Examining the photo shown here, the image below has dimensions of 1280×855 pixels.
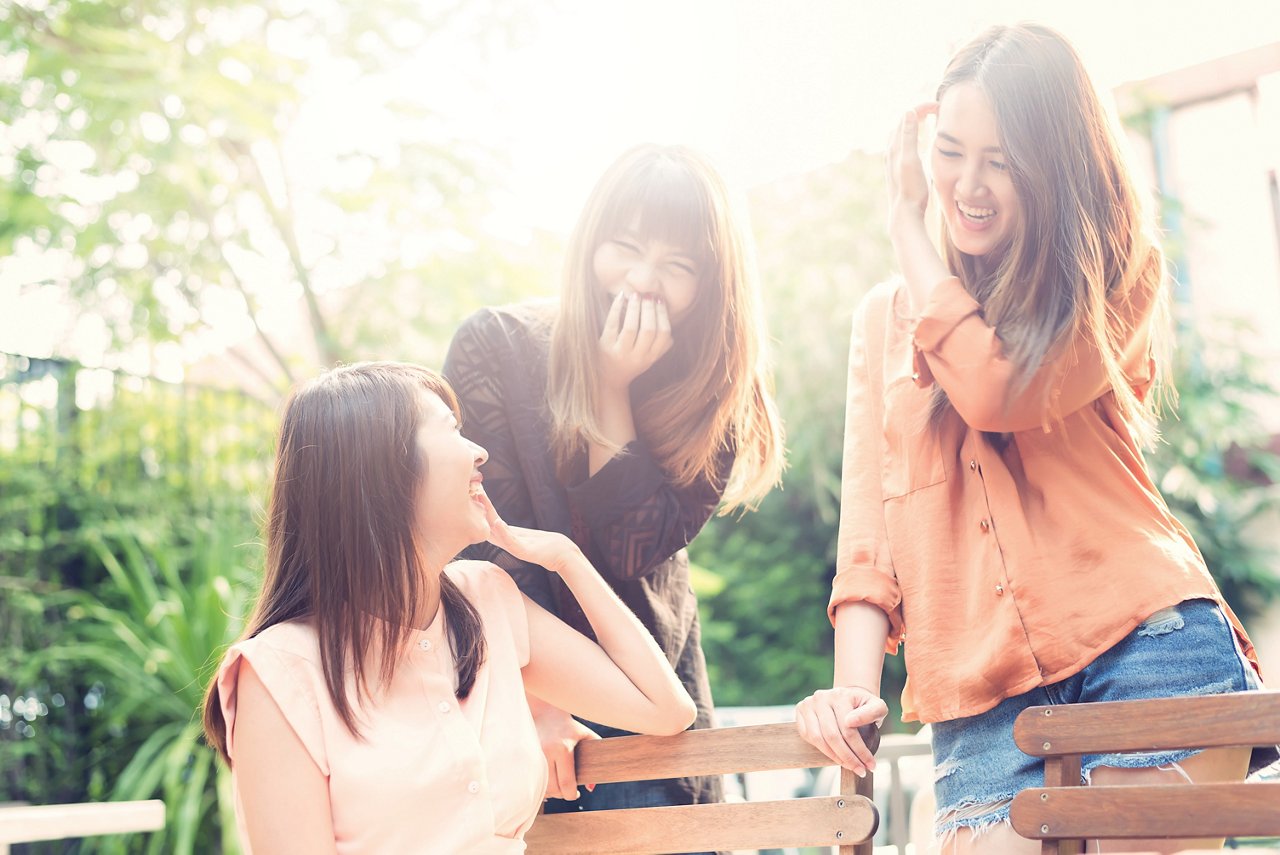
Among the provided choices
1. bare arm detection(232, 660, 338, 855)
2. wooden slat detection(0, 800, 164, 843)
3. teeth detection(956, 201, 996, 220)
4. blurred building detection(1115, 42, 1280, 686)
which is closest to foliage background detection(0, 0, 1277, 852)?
wooden slat detection(0, 800, 164, 843)

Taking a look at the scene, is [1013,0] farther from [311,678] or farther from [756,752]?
[311,678]

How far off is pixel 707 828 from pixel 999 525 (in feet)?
1.87

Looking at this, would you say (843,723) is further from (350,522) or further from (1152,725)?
(350,522)

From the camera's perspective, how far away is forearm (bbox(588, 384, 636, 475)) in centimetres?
201

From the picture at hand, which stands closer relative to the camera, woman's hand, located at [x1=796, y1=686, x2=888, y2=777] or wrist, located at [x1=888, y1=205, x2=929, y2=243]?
woman's hand, located at [x1=796, y1=686, x2=888, y2=777]

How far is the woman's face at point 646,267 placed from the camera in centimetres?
199

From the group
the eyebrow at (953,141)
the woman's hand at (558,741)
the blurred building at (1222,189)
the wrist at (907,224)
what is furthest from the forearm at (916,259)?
the blurred building at (1222,189)

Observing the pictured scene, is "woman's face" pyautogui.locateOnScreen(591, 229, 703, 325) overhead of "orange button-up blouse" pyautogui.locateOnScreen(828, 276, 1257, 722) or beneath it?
overhead

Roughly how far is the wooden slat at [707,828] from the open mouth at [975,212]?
0.77 metres

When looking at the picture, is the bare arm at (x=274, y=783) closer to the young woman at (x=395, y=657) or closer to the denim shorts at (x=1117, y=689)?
the young woman at (x=395, y=657)

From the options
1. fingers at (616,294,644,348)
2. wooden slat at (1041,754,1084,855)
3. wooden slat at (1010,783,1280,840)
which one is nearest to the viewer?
wooden slat at (1010,783,1280,840)

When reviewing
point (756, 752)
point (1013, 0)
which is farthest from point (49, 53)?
point (756, 752)

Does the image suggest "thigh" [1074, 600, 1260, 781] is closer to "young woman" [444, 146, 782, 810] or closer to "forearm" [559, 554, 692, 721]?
Answer: "forearm" [559, 554, 692, 721]

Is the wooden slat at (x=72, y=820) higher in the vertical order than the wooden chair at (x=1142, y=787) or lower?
lower
